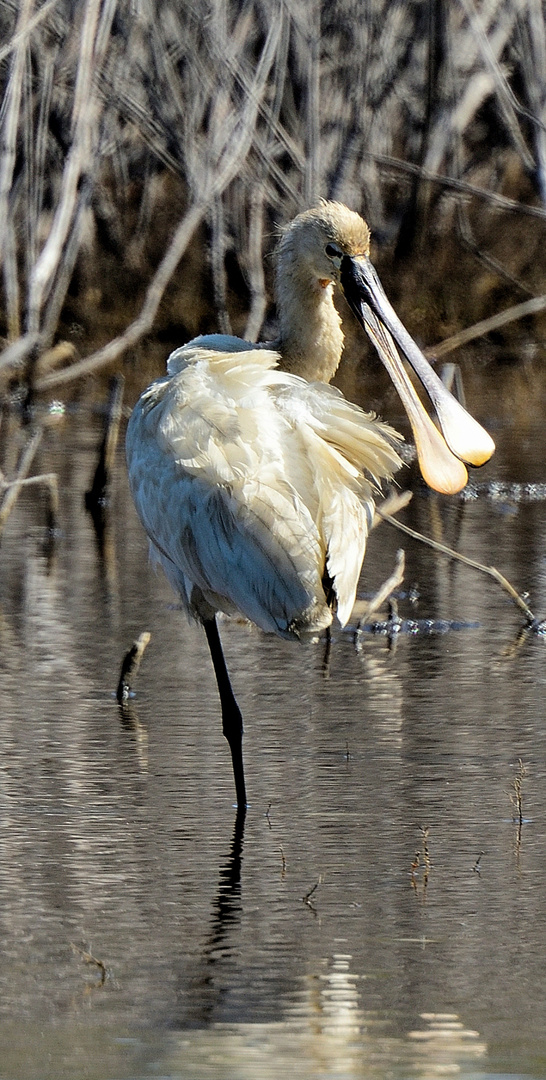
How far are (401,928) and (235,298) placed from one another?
11.7m

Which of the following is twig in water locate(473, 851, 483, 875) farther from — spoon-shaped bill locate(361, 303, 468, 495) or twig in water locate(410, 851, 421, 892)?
spoon-shaped bill locate(361, 303, 468, 495)

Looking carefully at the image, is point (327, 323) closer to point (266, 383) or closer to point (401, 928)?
point (266, 383)

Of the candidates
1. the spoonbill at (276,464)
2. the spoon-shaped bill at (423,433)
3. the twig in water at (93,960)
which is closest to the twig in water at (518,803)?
the spoonbill at (276,464)

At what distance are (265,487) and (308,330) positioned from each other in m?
1.14

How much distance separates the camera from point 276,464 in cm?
457

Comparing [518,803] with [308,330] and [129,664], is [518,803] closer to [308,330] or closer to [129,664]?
[129,664]

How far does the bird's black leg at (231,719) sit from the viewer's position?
484 centimetres

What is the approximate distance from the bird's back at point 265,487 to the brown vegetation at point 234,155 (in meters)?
4.60

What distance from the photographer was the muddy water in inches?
132

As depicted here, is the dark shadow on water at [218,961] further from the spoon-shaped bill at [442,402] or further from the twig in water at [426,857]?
the spoon-shaped bill at [442,402]

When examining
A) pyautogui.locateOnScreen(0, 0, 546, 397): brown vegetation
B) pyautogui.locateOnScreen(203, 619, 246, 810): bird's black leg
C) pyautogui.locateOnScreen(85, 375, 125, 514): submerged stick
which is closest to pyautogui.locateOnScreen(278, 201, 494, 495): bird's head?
pyautogui.locateOnScreen(203, 619, 246, 810): bird's black leg

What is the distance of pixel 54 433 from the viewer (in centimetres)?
1098

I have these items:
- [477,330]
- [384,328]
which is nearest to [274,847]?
[384,328]

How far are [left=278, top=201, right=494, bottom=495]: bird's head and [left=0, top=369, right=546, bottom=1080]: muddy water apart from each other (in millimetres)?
779
